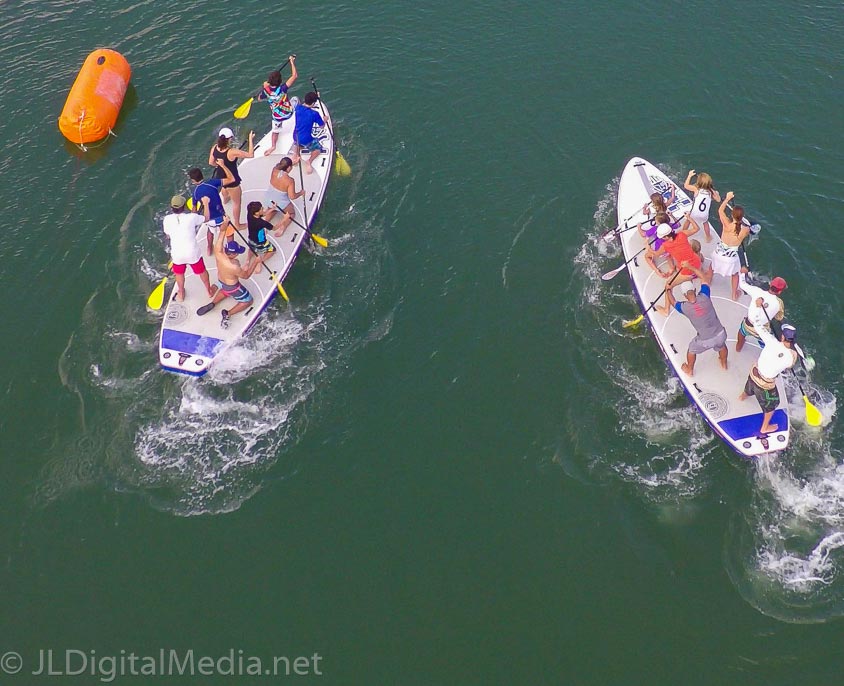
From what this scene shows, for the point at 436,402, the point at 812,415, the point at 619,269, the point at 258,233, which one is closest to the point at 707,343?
the point at 812,415

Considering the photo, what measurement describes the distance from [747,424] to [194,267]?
38.7ft

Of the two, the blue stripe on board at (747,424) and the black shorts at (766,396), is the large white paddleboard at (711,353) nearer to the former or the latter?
the blue stripe on board at (747,424)

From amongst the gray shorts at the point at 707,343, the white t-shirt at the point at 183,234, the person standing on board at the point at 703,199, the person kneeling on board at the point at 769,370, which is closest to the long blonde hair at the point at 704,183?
the person standing on board at the point at 703,199

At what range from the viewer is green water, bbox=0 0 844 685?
1255 cm

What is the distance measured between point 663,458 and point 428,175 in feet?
32.6

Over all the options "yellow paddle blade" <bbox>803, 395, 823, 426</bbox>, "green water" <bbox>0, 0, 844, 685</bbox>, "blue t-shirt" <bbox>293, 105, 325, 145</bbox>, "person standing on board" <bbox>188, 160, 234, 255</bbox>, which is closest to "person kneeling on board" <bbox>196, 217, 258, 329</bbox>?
"person standing on board" <bbox>188, 160, 234, 255</bbox>

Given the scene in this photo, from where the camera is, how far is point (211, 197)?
16.2 m

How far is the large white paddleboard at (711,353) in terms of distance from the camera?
46.6 ft

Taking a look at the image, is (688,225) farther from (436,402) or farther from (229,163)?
(229,163)

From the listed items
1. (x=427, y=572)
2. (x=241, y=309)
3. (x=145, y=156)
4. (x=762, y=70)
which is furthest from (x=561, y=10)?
(x=427, y=572)

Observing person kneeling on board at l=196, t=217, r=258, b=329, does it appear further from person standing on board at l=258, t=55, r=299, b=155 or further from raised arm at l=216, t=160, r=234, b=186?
person standing on board at l=258, t=55, r=299, b=155

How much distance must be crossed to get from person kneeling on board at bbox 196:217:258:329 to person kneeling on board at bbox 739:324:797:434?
34.5 feet

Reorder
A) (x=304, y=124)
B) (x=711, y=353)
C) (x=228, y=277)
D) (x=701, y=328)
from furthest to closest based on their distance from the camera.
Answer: (x=304, y=124) → (x=228, y=277) → (x=711, y=353) → (x=701, y=328)

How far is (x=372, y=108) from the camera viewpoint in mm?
21828
